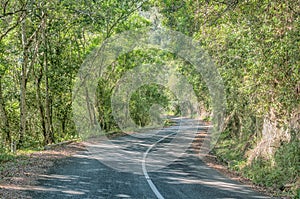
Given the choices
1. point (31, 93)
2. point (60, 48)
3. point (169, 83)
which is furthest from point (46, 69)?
point (169, 83)

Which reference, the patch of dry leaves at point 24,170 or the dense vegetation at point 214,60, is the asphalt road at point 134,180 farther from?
the dense vegetation at point 214,60

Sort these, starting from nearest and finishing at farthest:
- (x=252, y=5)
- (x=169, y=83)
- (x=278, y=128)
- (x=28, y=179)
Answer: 1. (x=28, y=179)
2. (x=252, y=5)
3. (x=278, y=128)
4. (x=169, y=83)

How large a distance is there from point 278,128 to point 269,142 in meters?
0.81

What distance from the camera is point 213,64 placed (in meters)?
21.7

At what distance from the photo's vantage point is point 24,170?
1198 centimetres

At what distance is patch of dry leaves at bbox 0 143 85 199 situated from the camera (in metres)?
9.26

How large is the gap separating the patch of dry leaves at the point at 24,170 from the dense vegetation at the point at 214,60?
219cm

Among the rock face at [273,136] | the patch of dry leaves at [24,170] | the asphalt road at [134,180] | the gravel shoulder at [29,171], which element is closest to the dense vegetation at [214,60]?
the rock face at [273,136]

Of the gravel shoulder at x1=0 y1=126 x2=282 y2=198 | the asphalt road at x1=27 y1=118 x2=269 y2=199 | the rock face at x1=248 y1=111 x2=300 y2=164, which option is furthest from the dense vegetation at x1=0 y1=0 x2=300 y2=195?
the asphalt road at x1=27 y1=118 x2=269 y2=199

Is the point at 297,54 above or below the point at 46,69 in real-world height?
below

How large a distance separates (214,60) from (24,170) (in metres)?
13.0

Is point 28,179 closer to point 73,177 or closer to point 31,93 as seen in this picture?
point 73,177

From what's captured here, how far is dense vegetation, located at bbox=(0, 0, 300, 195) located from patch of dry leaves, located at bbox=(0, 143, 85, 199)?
7.20ft

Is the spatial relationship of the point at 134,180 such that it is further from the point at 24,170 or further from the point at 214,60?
the point at 214,60
